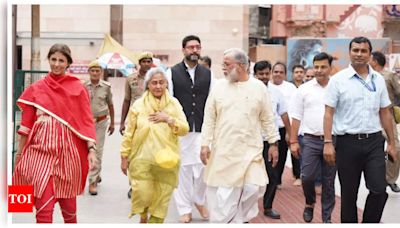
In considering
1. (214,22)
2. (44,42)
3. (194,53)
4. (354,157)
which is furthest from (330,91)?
(44,42)

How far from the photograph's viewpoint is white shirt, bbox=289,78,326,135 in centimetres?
640

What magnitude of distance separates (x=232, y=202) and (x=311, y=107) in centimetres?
166

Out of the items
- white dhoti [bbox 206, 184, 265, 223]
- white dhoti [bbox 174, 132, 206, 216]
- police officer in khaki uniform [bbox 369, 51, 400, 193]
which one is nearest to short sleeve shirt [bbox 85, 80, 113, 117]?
white dhoti [bbox 174, 132, 206, 216]

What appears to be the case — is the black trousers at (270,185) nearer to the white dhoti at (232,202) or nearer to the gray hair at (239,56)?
the white dhoti at (232,202)

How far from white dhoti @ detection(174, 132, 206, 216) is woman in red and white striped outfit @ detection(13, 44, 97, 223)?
1575 millimetres

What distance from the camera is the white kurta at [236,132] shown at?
17.3 feet

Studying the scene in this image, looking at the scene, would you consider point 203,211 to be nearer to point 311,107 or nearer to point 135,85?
point 311,107

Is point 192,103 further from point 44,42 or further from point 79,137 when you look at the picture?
point 44,42

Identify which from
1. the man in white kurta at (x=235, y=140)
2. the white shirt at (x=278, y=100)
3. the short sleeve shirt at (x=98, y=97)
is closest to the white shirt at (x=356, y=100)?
the man in white kurta at (x=235, y=140)

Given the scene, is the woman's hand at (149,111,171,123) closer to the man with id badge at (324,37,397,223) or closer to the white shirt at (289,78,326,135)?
the man with id badge at (324,37,397,223)

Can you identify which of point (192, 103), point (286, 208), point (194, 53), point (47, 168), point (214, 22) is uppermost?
point (214, 22)

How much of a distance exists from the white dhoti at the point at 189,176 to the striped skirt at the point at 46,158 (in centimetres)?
164

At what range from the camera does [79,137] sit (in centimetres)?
496

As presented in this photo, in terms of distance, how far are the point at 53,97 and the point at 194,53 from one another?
1848 millimetres
